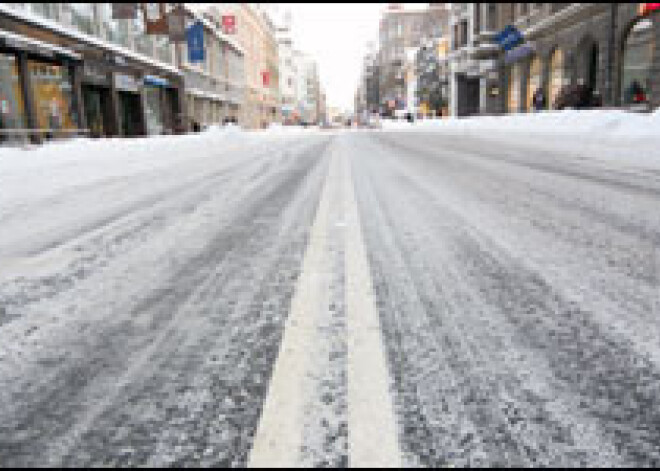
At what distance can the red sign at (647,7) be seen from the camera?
14.9m

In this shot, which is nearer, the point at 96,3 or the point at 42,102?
the point at 42,102

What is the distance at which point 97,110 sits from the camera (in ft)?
66.0

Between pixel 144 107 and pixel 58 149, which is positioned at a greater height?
pixel 144 107

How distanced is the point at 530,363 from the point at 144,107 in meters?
27.2

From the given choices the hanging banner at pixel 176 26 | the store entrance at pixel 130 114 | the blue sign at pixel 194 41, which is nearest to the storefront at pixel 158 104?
the store entrance at pixel 130 114

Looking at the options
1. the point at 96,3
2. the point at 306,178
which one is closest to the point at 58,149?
the point at 306,178

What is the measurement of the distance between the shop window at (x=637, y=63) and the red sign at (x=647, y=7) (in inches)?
12.8

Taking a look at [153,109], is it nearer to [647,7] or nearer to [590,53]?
[590,53]

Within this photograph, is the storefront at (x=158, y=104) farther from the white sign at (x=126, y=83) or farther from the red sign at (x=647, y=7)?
the red sign at (x=647, y=7)

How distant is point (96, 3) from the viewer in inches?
780

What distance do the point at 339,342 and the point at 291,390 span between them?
0.93 ft

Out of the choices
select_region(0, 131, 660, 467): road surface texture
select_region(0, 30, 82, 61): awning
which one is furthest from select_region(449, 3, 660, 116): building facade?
select_region(0, 30, 82, 61): awning

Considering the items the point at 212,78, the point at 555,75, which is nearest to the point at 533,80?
the point at 555,75

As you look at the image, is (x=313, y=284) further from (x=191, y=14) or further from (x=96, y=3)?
(x=191, y=14)
